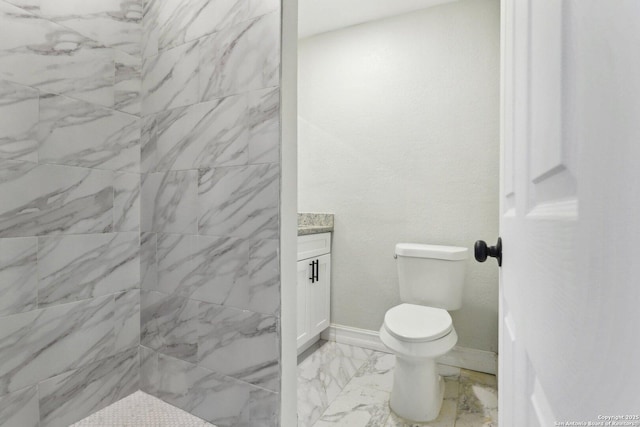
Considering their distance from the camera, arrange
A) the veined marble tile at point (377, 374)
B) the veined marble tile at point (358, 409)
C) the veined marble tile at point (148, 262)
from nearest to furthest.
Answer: the veined marble tile at point (148, 262) < the veined marble tile at point (358, 409) < the veined marble tile at point (377, 374)

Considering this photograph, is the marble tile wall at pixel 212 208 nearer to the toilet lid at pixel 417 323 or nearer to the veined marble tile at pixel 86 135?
the veined marble tile at pixel 86 135

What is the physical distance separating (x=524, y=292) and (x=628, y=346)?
324mm

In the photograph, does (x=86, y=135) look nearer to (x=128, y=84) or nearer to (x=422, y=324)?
(x=128, y=84)

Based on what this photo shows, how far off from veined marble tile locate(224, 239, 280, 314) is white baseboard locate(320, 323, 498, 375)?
1440 millimetres

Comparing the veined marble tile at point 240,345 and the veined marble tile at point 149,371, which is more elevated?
the veined marble tile at point 240,345

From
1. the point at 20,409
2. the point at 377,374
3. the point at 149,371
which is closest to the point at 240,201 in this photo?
the point at 149,371

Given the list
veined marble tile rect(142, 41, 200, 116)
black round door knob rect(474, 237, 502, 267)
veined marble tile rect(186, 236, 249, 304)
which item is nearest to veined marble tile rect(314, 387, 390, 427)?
veined marble tile rect(186, 236, 249, 304)

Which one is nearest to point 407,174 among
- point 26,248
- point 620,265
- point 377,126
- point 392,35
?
point 377,126

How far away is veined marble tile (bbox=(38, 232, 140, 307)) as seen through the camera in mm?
1158

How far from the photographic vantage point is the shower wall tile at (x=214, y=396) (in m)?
1.14

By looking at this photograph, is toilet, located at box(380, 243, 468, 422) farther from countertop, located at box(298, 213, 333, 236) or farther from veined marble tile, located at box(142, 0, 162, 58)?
veined marble tile, located at box(142, 0, 162, 58)

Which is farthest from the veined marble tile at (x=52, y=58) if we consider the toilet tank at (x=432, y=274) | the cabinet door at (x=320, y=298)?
the toilet tank at (x=432, y=274)

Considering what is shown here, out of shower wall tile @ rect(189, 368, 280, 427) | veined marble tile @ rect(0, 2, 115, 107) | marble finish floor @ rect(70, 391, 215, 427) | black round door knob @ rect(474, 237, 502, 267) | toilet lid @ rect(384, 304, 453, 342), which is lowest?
marble finish floor @ rect(70, 391, 215, 427)

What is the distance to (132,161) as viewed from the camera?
143cm
